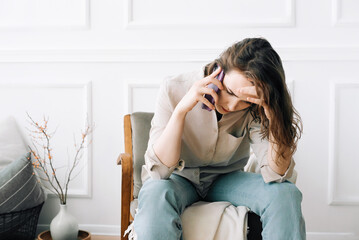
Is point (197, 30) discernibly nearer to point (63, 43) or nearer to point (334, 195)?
point (63, 43)

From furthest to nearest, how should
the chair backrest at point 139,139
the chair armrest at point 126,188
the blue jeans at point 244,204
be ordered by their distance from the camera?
the chair backrest at point 139,139 < the chair armrest at point 126,188 < the blue jeans at point 244,204

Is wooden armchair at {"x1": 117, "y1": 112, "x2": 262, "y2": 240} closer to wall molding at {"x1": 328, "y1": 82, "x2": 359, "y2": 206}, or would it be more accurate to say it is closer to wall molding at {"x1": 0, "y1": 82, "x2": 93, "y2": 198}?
wall molding at {"x1": 0, "y1": 82, "x2": 93, "y2": 198}

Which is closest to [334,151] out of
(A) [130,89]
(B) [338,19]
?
(B) [338,19]

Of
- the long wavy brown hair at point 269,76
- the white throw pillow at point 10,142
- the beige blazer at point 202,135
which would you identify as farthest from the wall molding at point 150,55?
the long wavy brown hair at point 269,76

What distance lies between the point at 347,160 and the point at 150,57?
1.15 m

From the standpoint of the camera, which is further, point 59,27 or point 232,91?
point 59,27

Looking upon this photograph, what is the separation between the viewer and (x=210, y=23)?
7.46 ft

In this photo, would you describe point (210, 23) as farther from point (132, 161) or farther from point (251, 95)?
point (251, 95)

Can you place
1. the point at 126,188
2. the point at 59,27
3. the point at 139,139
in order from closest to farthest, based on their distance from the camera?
the point at 126,188 < the point at 139,139 < the point at 59,27

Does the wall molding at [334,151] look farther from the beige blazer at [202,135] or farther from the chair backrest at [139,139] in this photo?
the chair backrest at [139,139]

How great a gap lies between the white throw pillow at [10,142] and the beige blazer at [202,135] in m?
0.96

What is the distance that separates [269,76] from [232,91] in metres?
0.12

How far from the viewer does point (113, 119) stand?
2.35m

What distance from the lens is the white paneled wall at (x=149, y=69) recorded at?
2.25 m
